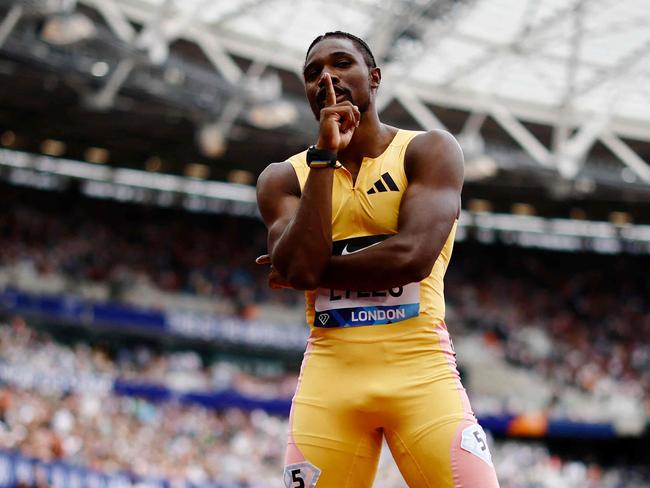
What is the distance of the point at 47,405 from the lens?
18766 millimetres

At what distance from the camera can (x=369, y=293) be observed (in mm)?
Answer: 3326

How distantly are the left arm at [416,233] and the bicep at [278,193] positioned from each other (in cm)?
39

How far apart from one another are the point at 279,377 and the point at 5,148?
15441 mm

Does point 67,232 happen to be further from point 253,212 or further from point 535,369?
point 535,369

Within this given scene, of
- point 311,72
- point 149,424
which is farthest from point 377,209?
point 149,424

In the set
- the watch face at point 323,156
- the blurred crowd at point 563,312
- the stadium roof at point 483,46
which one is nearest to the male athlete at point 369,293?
the watch face at point 323,156

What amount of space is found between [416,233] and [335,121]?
0.48 m

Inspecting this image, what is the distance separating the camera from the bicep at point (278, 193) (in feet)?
11.6

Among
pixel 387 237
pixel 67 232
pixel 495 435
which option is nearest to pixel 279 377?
pixel 495 435

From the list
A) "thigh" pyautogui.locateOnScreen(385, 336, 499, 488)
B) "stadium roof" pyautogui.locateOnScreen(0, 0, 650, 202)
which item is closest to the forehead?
"thigh" pyautogui.locateOnScreen(385, 336, 499, 488)

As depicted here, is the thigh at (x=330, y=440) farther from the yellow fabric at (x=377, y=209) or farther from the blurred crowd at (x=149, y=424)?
the blurred crowd at (x=149, y=424)

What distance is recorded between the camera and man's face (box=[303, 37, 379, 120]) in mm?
3303

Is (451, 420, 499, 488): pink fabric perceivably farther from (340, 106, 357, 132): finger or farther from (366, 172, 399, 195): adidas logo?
(340, 106, 357, 132): finger

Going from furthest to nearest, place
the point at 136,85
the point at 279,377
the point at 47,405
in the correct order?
the point at 279,377, the point at 136,85, the point at 47,405
